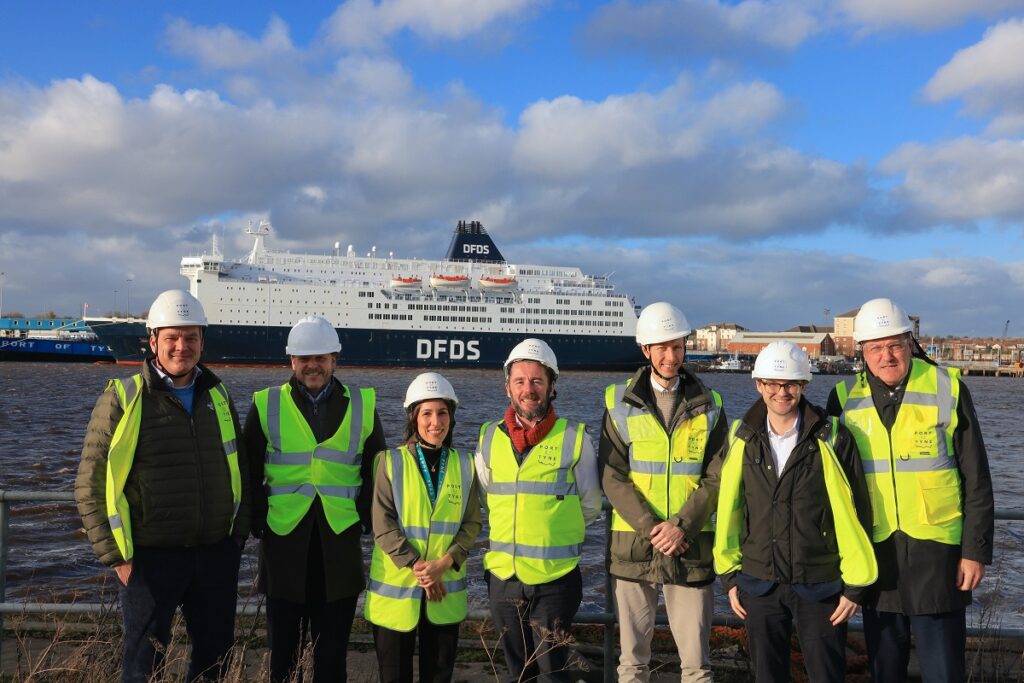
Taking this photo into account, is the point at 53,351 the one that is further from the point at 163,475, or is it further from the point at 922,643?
the point at 922,643

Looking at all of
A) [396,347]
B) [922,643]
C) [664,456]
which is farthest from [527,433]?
[396,347]

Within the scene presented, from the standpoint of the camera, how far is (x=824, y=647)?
110 inches

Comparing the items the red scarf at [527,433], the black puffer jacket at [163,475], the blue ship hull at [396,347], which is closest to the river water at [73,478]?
the black puffer jacket at [163,475]

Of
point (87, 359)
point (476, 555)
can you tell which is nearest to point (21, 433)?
point (476, 555)

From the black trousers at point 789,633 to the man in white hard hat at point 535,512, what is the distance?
2.29 ft

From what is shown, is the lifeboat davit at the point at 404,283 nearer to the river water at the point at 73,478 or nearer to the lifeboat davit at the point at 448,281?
the lifeboat davit at the point at 448,281

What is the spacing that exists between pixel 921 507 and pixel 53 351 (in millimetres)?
67314

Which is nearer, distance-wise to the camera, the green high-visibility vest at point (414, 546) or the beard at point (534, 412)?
the green high-visibility vest at point (414, 546)

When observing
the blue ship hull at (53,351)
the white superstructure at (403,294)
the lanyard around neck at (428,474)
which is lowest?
the lanyard around neck at (428,474)

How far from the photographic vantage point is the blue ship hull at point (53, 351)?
58.2 m

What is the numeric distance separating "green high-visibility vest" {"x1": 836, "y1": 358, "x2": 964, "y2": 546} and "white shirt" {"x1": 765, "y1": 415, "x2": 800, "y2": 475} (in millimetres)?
294

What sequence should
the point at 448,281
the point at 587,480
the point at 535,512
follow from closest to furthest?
the point at 535,512 < the point at 587,480 < the point at 448,281

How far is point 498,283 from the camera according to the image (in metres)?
52.5

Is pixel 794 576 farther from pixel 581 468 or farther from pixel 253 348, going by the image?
pixel 253 348
